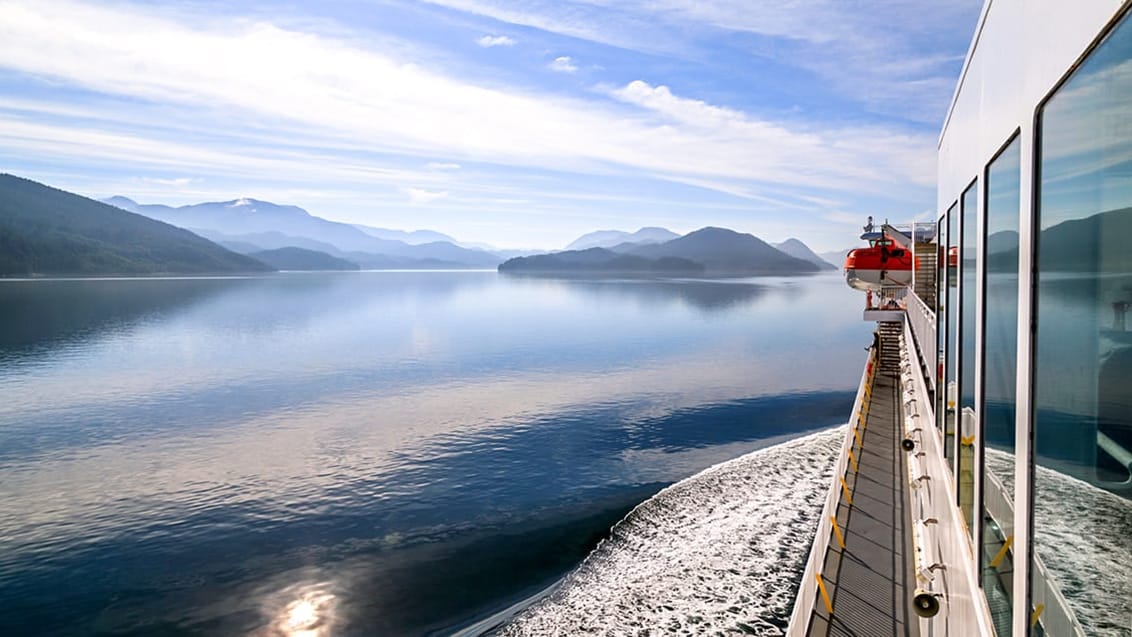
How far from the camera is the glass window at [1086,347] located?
61.6 inches

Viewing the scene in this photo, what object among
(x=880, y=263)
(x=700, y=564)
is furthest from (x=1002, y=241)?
(x=880, y=263)

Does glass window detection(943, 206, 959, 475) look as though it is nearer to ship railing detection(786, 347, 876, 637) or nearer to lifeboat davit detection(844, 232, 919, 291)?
ship railing detection(786, 347, 876, 637)

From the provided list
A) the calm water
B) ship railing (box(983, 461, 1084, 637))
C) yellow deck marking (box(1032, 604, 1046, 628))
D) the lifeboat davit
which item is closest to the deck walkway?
the calm water

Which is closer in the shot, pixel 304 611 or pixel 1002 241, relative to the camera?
pixel 1002 241

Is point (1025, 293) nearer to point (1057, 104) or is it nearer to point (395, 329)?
point (1057, 104)

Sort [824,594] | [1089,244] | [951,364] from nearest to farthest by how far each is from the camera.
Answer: [1089,244] < [951,364] < [824,594]

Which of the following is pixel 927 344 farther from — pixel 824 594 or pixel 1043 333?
pixel 1043 333

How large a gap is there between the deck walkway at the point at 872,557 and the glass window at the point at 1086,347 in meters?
8.00

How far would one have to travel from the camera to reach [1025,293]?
2.30 meters

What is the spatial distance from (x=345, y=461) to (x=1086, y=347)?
26.3 m

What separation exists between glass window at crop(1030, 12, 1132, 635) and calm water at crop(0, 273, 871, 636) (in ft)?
47.0

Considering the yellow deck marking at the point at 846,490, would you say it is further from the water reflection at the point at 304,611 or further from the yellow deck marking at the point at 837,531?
the water reflection at the point at 304,611

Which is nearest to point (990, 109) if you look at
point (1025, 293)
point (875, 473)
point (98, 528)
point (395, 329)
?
point (1025, 293)

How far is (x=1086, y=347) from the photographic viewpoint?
1852mm
